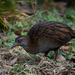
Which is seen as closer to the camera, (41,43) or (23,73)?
(23,73)

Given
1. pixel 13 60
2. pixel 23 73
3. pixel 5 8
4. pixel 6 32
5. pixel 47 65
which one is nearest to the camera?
pixel 23 73

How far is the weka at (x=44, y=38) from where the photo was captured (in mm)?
4363

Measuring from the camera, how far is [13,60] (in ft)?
14.3

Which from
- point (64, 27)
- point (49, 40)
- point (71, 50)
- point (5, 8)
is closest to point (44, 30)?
point (49, 40)

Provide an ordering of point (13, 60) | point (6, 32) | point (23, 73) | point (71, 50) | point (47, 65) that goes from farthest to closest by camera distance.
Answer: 1. point (6, 32)
2. point (71, 50)
3. point (13, 60)
4. point (47, 65)
5. point (23, 73)

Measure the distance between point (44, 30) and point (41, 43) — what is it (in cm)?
34

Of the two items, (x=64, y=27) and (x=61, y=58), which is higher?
(x=64, y=27)

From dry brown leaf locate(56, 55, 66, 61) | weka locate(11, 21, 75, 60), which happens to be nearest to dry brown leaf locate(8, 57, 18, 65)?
weka locate(11, 21, 75, 60)

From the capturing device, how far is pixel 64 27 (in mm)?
4586

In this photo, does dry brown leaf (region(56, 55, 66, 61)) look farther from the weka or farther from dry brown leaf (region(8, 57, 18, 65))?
dry brown leaf (region(8, 57, 18, 65))

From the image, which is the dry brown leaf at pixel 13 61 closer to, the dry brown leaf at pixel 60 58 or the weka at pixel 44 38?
the weka at pixel 44 38

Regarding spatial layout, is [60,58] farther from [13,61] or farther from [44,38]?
[13,61]

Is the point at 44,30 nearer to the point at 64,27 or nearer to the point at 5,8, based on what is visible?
the point at 64,27

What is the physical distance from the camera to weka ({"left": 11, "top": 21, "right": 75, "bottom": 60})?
14.3 ft
